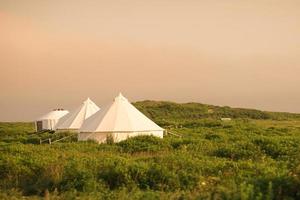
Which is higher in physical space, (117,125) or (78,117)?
(78,117)

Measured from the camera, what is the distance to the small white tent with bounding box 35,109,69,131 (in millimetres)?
55578

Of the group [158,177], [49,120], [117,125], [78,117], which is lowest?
[158,177]

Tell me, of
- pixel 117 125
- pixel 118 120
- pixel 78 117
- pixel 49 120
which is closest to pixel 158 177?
pixel 117 125

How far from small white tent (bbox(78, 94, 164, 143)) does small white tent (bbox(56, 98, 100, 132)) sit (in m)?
9.85

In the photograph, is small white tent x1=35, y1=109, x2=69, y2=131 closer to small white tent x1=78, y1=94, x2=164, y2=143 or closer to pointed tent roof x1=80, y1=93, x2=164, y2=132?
pointed tent roof x1=80, y1=93, x2=164, y2=132

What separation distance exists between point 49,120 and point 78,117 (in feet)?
47.1

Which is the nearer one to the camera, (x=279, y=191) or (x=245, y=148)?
(x=279, y=191)

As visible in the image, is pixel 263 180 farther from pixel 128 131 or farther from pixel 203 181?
pixel 128 131

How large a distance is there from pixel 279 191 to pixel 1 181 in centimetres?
845

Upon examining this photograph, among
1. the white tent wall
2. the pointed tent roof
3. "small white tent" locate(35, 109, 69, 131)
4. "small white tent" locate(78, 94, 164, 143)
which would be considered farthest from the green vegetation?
"small white tent" locate(35, 109, 69, 131)

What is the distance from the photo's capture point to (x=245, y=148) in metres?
20.1

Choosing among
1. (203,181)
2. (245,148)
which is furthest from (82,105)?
(203,181)

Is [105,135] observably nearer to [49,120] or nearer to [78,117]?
[78,117]

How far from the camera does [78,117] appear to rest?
4200 centimetres
